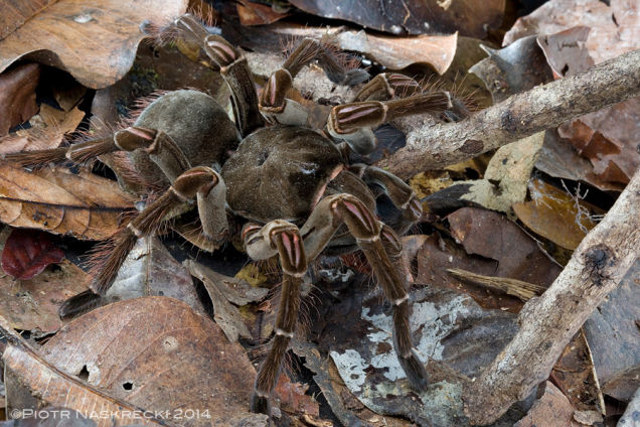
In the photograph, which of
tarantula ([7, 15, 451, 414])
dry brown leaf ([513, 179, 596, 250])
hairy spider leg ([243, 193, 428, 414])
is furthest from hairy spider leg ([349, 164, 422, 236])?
dry brown leaf ([513, 179, 596, 250])

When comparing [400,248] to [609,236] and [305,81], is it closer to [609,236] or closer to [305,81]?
[609,236]

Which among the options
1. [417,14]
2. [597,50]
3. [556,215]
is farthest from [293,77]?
[597,50]

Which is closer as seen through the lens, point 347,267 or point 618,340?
point 618,340

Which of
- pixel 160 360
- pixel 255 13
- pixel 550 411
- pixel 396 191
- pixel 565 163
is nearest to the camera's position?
pixel 160 360

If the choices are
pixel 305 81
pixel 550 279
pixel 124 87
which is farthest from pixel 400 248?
pixel 124 87

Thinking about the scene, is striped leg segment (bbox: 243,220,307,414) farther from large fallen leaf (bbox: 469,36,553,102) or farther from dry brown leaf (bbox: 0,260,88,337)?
large fallen leaf (bbox: 469,36,553,102)

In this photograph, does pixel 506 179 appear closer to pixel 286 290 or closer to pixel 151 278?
pixel 286 290

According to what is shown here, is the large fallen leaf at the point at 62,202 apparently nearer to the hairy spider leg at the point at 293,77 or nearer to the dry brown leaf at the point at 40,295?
the dry brown leaf at the point at 40,295
